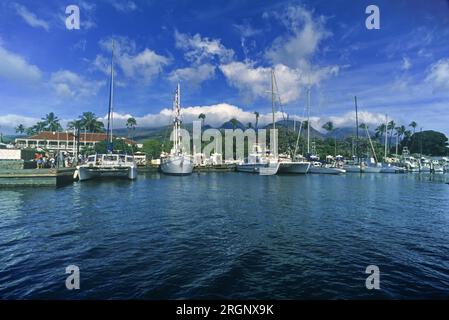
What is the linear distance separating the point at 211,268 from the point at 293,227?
8027mm

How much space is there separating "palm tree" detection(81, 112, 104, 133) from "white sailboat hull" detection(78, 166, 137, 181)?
8732 centimetres

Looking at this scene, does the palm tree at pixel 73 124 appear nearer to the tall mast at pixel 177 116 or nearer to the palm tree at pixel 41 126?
the palm tree at pixel 41 126

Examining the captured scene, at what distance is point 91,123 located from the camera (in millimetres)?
129250

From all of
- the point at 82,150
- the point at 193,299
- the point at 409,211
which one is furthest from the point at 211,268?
the point at 82,150

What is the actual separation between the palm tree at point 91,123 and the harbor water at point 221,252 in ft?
378

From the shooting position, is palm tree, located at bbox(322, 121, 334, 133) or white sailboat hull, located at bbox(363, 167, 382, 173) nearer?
white sailboat hull, located at bbox(363, 167, 382, 173)

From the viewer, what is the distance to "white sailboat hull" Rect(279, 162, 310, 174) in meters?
73.4

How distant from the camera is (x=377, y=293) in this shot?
9.14 metres

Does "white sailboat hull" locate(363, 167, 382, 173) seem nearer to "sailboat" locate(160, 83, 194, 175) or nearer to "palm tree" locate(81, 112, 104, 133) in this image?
"sailboat" locate(160, 83, 194, 175)

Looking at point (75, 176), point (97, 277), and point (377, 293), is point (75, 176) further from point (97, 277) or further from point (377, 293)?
point (377, 293)

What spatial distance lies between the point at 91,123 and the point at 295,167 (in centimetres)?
9562

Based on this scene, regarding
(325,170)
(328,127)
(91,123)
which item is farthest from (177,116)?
(328,127)

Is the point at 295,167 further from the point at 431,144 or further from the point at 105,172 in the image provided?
the point at 431,144

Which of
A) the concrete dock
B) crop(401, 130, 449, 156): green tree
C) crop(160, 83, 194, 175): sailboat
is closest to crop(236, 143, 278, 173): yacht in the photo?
crop(160, 83, 194, 175): sailboat
